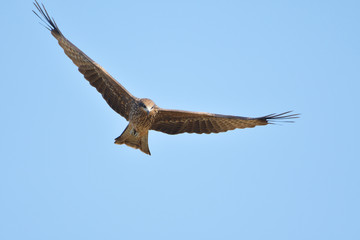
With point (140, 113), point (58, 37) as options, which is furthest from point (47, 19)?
point (140, 113)

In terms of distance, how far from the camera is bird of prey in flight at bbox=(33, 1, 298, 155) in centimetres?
1227

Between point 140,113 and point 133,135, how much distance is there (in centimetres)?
67

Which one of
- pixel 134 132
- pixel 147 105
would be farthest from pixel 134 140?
pixel 147 105

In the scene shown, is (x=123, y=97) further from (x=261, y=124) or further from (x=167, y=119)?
(x=261, y=124)

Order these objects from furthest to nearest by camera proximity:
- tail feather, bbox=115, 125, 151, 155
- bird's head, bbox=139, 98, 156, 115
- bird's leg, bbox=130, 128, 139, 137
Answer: tail feather, bbox=115, 125, 151, 155, bird's leg, bbox=130, 128, 139, 137, bird's head, bbox=139, 98, 156, 115

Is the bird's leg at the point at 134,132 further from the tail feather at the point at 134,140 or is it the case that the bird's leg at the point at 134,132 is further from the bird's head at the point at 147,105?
the bird's head at the point at 147,105

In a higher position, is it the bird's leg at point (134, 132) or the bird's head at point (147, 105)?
the bird's head at point (147, 105)

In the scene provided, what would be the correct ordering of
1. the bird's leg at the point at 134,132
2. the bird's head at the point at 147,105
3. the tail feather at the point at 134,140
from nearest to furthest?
1. the bird's head at the point at 147,105
2. the bird's leg at the point at 134,132
3. the tail feather at the point at 134,140

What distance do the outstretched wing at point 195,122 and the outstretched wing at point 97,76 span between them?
76 centimetres

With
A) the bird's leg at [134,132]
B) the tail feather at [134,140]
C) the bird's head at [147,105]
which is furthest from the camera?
the tail feather at [134,140]

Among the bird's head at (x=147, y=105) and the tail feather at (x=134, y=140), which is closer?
the bird's head at (x=147, y=105)

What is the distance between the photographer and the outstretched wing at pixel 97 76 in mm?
12367

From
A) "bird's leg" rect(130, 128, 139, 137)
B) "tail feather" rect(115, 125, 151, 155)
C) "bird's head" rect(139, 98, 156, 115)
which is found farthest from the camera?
"tail feather" rect(115, 125, 151, 155)

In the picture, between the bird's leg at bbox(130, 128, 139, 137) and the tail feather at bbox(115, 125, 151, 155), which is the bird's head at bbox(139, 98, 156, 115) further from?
the tail feather at bbox(115, 125, 151, 155)
